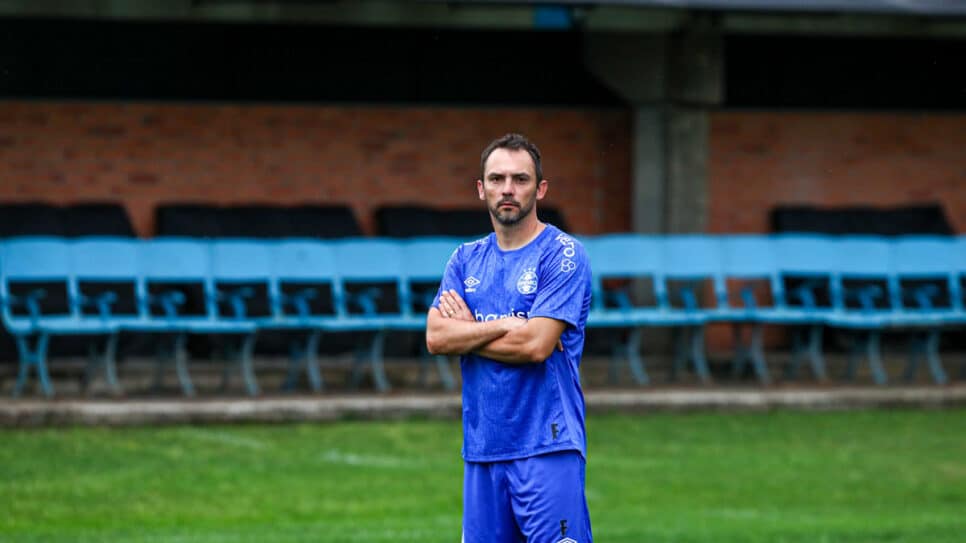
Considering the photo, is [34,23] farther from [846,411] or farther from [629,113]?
[846,411]

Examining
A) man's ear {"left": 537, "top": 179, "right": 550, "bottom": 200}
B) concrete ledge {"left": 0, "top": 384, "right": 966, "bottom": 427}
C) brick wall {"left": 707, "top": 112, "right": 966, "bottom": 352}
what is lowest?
concrete ledge {"left": 0, "top": 384, "right": 966, "bottom": 427}

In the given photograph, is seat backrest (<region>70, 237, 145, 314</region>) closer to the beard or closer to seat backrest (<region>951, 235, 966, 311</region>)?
seat backrest (<region>951, 235, 966, 311</region>)

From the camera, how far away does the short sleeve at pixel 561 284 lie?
5.57 meters

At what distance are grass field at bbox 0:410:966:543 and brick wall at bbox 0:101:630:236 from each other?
390 cm

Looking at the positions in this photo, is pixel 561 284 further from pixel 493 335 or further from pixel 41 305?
pixel 41 305

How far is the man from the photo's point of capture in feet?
18.1

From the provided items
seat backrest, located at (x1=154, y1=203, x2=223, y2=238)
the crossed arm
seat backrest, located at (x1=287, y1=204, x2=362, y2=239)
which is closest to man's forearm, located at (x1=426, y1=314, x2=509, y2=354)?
the crossed arm

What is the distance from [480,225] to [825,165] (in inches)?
150

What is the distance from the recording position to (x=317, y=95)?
17.4m

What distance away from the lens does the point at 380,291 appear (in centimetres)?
1541

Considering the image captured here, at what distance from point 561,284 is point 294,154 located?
39.0 ft

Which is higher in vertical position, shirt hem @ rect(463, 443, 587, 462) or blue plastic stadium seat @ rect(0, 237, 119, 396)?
blue plastic stadium seat @ rect(0, 237, 119, 396)

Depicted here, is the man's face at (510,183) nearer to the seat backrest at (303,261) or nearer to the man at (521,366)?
the man at (521,366)

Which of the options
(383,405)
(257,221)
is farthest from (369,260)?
(257,221)
